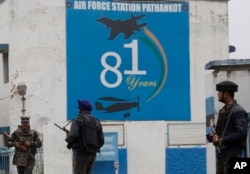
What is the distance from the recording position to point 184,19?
27.8 m

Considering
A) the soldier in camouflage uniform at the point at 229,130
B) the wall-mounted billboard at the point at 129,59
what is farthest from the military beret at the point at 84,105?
the wall-mounted billboard at the point at 129,59

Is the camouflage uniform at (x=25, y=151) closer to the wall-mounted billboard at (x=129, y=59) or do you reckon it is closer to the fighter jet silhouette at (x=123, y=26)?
the wall-mounted billboard at (x=129, y=59)

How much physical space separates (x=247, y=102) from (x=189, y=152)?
12.5 metres

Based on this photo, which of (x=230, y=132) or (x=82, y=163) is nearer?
(x=230, y=132)

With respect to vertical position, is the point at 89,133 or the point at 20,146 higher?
the point at 89,133

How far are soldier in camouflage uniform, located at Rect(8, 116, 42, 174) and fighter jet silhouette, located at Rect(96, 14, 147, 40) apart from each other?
11.0m

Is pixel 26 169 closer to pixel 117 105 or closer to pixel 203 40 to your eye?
pixel 117 105

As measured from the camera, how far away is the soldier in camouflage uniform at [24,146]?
16391 mm

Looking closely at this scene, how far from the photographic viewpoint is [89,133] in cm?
1299

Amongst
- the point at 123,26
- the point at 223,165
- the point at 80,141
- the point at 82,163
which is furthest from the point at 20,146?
the point at 123,26

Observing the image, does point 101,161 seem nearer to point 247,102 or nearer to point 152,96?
point 152,96

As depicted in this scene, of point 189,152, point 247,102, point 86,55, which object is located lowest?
point 189,152

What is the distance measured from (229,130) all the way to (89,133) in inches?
138

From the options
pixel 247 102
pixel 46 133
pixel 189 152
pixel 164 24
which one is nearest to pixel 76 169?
pixel 247 102
